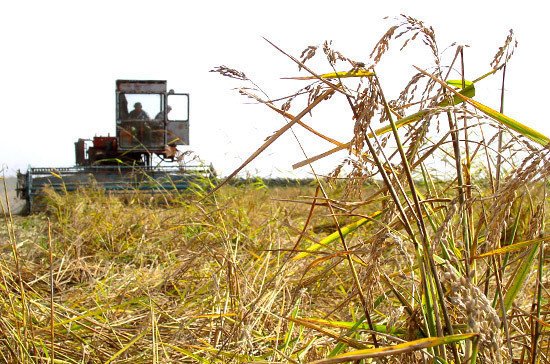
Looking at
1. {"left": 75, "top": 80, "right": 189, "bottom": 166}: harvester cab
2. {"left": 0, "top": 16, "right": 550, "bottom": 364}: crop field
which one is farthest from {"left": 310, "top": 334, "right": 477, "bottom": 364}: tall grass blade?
{"left": 75, "top": 80, "right": 189, "bottom": 166}: harvester cab

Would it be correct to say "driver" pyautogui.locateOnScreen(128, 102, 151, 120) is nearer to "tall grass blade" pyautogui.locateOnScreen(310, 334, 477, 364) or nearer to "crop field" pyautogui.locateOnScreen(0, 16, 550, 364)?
"crop field" pyautogui.locateOnScreen(0, 16, 550, 364)

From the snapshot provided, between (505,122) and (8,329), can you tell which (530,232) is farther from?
(8,329)

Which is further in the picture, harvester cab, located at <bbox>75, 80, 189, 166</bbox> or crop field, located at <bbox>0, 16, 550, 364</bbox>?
harvester cab, located at <bbox>75, 80, 189, 166</bbox>

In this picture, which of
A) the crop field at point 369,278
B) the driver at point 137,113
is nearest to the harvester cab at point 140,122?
the driver at point 137,113

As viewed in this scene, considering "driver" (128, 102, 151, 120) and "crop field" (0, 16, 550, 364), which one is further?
"driver" (128, 102, 151, 120)

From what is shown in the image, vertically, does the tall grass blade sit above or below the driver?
below

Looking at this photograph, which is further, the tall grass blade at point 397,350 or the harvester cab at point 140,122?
the harvester cab at point 140,122

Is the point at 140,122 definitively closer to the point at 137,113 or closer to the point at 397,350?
the point at 137,113

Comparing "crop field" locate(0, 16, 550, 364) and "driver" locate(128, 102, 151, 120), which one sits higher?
"driver" locate(128, 102, 151, 120)

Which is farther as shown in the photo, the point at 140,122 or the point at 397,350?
the point at 140,122

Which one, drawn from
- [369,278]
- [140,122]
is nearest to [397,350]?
[369,278]

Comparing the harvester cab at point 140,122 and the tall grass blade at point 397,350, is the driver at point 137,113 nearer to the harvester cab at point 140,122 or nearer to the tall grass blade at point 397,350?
the harvester cab at point 140,122

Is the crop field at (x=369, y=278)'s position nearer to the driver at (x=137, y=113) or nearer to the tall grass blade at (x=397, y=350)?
the tall grass blade at (x=397, y=350)

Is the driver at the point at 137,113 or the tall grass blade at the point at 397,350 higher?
the driver at the point at 137,113
